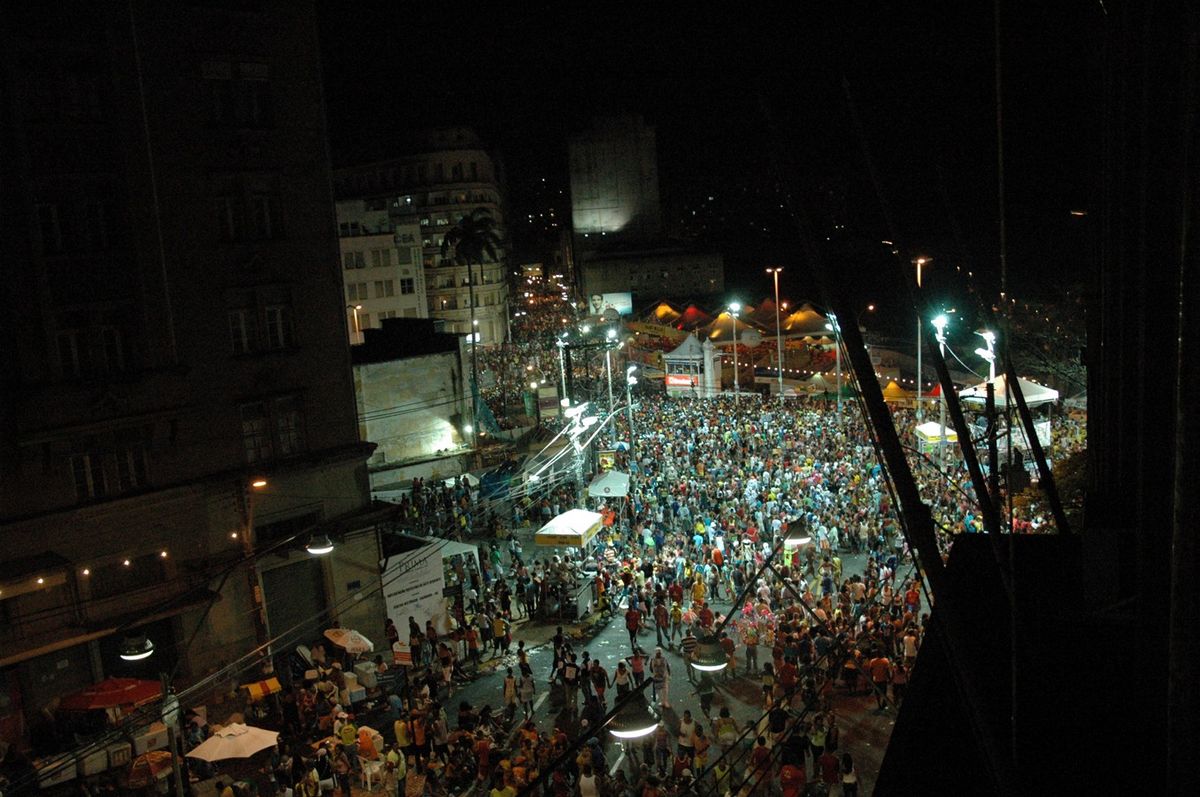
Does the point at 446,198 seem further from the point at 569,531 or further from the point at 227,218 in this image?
the point at 569,531

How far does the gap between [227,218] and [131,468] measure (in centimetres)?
615

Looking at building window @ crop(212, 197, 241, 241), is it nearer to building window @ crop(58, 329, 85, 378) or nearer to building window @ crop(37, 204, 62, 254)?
building window @ crop(37, 204, 62, 254)

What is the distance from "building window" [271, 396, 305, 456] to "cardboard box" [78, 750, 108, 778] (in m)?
8.50

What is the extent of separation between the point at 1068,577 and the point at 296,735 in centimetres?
1445

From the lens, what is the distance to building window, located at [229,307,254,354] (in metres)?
22.4

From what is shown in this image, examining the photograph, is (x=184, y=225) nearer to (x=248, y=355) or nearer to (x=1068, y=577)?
(x=248, y=355)

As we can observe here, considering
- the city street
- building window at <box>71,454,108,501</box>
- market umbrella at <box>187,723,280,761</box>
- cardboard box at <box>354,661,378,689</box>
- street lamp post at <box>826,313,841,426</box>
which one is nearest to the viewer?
street lamp post at <box>826,313,841,426</box>

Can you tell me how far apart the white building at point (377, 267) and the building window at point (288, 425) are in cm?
3540

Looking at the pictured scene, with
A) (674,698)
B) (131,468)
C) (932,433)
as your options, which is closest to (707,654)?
(674,698)

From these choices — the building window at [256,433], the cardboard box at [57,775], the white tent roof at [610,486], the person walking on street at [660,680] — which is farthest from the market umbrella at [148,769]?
the white tent roof at [610,486]

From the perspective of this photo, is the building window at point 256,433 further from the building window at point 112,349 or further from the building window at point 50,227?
the building window at point 50,227

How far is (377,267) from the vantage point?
2368 inches

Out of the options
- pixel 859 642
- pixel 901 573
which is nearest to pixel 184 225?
pixel 859 642

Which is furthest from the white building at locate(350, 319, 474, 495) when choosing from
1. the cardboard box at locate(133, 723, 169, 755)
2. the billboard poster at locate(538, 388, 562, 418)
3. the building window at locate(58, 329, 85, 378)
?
the cardboard box at locate(133, 723, 169, 755)
